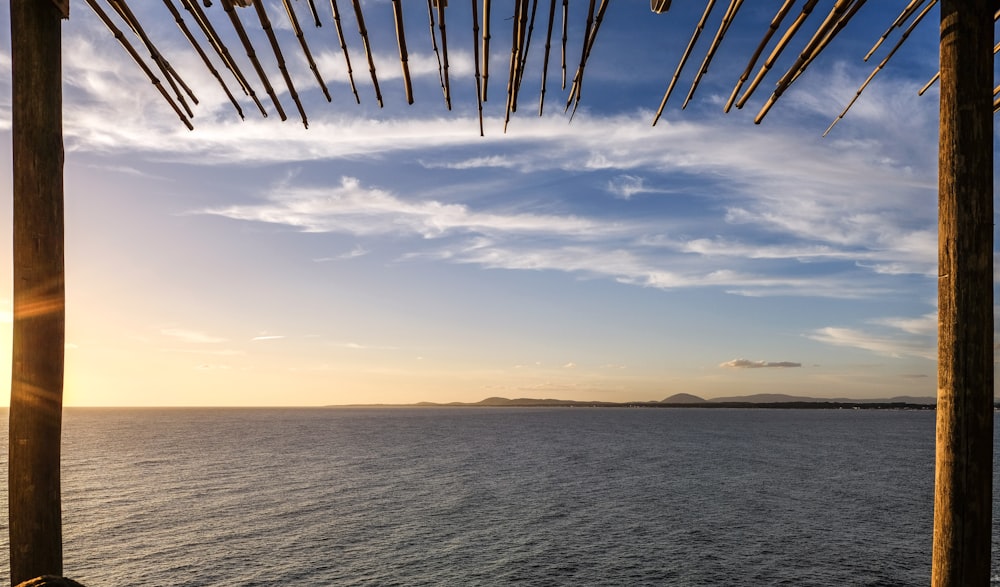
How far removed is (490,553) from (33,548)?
118 feet

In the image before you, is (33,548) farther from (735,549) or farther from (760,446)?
(760,446)

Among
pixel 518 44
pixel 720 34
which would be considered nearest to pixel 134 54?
pixel 518 44

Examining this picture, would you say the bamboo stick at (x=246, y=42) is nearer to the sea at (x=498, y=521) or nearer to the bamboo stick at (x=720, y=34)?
the bamboo stick at (x=720, y=34)

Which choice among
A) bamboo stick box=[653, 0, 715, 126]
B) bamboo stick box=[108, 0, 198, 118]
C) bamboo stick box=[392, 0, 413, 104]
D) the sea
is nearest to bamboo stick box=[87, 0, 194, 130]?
bamboo stick box=[108, 0, 198, 118]

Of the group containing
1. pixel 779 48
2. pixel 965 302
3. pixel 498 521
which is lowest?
pixel 498 521

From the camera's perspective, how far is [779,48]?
4203 mm

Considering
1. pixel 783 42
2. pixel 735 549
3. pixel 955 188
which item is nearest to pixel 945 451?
pixel 955 188

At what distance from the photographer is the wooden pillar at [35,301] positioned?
4730 mm

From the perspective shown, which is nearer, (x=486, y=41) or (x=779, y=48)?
(x=779, y=48)

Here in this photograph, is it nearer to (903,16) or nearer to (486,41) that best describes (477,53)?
(486,41)

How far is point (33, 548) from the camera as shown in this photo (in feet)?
15.8

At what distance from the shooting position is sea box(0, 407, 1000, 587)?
3453 cm

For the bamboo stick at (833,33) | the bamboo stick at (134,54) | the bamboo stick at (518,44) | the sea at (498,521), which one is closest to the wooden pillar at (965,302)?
the bamboo stick at (833,33)

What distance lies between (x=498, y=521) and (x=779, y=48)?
153 feet
